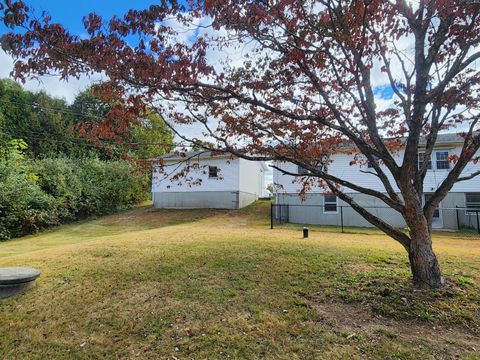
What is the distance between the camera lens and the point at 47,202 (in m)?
16.4

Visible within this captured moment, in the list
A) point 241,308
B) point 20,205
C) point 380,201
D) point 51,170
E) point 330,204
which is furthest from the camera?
point 51,170

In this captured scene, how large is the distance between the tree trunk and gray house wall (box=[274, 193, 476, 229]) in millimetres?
10076

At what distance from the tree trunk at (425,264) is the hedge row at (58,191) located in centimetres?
1123

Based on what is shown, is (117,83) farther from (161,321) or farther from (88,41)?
(161,321)

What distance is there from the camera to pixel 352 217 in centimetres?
1695

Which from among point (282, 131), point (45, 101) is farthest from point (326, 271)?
point (45, 101)

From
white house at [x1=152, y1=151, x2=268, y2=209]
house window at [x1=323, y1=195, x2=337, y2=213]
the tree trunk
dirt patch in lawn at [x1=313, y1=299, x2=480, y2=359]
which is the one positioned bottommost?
dirt patch in lawn at [x1=313, y1=299, x2=480, y2=359]

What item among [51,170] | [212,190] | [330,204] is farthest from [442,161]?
[51,170]

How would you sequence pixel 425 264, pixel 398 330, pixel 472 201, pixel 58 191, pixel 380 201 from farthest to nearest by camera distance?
1. pixel 58 191
2. pixel 380 201
3. pixel 472 201
4. pixel 425 264
5. pixel 398 330

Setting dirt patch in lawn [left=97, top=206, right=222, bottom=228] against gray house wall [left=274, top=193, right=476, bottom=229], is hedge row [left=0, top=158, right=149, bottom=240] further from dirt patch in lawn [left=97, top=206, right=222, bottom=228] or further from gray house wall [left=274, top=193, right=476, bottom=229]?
gray house wall [left=274, top=193, right=476, bottom=229]

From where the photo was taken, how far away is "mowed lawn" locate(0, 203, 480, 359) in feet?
10.7

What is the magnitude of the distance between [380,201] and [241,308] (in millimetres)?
14809

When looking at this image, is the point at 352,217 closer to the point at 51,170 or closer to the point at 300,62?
the point at 300,62

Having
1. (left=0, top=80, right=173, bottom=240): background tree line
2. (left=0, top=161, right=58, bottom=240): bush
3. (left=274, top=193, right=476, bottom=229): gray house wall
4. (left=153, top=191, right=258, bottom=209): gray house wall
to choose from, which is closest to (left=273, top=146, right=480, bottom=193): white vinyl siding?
(left=274, top=193, right=476, bottom=229): gray house wall
